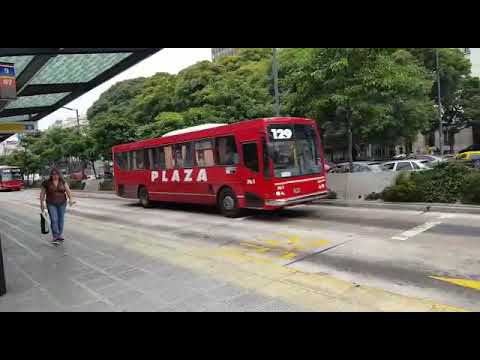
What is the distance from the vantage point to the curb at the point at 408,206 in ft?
36.4

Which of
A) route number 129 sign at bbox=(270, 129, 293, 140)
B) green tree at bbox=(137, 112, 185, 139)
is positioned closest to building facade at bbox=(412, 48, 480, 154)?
green tree at bbox=(137, 112, 185, 139)

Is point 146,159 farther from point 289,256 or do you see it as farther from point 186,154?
point 289,256

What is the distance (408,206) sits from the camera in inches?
483

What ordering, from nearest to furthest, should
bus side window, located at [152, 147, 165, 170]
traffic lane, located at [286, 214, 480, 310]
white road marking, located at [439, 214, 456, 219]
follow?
traffic lane, located at [286, 214, 480, 310], white road marking, located at [439, 214, 456, 219], bus side window, located at [152, 147, 165, 170]

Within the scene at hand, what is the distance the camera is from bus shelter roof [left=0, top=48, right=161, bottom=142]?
13398mm

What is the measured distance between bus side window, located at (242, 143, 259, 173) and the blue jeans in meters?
5.22

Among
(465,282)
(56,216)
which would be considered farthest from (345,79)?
(56,216)

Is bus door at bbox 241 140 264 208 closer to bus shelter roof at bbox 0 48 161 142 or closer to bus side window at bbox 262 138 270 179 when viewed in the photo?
bus side window at bbox 262 138 270 179

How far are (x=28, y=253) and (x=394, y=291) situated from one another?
7405 millimetres

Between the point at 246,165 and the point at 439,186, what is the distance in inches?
241

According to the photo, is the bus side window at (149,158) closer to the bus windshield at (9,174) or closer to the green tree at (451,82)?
the green tree at (451,82)
